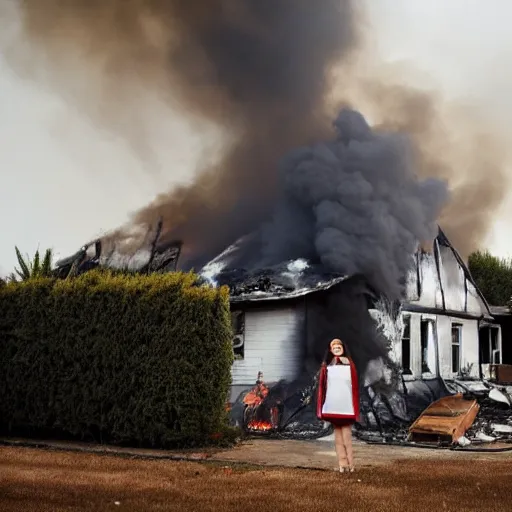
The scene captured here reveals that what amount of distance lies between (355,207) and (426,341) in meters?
4.29

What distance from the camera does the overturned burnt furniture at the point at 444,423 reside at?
1231 cm

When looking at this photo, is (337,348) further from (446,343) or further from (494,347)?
(494,347)

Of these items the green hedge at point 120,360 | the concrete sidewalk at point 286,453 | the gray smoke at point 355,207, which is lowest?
the concrete sidewalk at point 286,453

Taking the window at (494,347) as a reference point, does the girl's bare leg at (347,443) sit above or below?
below

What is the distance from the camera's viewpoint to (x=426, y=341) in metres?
→ 17.8

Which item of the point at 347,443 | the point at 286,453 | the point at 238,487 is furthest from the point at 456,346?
the point at 238,487

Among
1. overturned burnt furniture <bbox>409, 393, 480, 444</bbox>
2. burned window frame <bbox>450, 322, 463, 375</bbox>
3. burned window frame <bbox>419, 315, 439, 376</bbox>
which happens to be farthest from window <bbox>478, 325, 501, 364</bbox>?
overturned burnt furniture <bbox>409, 393, 480, 444</bbox>

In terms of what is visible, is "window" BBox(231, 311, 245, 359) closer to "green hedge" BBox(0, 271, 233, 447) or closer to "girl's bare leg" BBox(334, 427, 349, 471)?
"green hedge" BBox(0, 271, 233, 447)

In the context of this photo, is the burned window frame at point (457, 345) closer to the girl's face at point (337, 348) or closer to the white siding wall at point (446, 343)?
the white siding wall at point (446, 343)

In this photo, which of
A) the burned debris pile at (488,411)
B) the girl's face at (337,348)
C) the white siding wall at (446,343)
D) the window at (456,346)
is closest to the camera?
the girl's face at (337,348)

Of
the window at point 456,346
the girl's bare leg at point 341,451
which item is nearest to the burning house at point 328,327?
the window at point 456,346

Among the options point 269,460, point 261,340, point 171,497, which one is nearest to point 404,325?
point 261,340

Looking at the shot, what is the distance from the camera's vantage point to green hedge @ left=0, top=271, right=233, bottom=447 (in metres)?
10.7

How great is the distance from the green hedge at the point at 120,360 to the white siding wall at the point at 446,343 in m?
6.39
